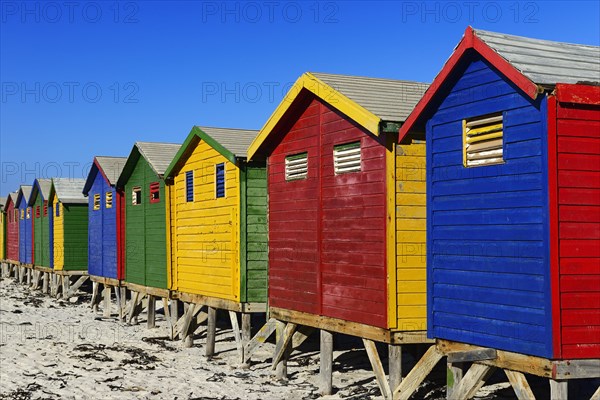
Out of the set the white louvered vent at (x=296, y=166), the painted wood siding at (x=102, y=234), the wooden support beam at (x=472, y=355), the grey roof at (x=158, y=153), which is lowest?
the wooden support beam at (x=472, y=355)

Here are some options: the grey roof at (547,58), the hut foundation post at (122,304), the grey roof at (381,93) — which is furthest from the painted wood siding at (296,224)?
the hut foundation post at (122,304)

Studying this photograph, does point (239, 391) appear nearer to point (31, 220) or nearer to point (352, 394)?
point (352, 394)

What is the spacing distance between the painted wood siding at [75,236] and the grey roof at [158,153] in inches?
398


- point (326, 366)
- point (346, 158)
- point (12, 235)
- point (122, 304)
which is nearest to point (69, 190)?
point (122, 304)

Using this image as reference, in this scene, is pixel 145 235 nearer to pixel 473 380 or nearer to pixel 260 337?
pixel 260 337

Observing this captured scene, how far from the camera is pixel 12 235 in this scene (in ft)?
144

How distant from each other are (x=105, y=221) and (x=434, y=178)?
1784 centimetres

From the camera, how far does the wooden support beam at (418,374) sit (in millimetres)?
10016

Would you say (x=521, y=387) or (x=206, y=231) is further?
(x=206, y=231)

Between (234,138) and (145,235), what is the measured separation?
19.8ft

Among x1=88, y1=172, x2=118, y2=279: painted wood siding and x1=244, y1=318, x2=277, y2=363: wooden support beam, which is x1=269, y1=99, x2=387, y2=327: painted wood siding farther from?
x1=88, y1=172, x2=118, y2=279: painted wood siding

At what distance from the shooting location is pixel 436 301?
9453mm

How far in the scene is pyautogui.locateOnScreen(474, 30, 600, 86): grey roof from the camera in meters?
7.96

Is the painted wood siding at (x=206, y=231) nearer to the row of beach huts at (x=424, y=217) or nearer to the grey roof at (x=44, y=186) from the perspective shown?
the row of beach huts at (x=424, y=217)
